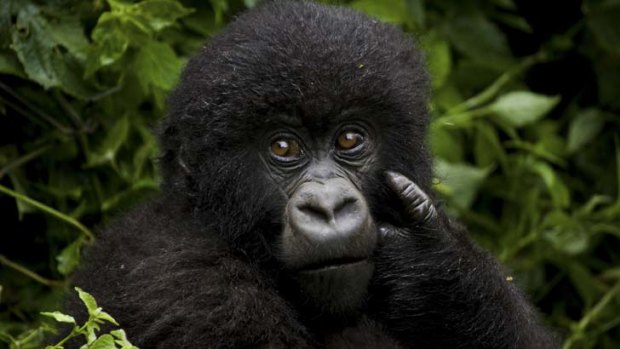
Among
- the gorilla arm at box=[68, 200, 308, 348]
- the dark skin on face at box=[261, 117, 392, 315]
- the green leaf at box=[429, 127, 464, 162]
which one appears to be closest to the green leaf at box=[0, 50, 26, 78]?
the gorilla arm at box=[68, 200, 308, 348]

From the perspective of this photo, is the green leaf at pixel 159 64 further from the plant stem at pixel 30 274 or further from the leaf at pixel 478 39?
the leaf at pixel 478 39

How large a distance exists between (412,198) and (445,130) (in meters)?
2.11

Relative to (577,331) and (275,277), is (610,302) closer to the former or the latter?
(577,331)

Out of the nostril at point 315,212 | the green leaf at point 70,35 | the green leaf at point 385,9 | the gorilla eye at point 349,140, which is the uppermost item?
the green leaf at point 70,35

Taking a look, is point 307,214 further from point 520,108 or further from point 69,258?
point 520,108

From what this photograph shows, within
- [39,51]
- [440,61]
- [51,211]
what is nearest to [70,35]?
[39,51]

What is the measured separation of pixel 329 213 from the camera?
3.63m

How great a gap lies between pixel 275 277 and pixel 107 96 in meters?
1.45

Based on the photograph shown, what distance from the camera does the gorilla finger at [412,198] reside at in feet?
12.8

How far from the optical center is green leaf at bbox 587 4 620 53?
21.5ft

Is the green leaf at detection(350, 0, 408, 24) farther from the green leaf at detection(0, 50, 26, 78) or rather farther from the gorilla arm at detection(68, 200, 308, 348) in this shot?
the gorilla arm at detection(68, 200, 308, 348)

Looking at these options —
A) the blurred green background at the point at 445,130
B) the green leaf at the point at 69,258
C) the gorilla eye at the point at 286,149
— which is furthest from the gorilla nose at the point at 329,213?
the green leaf at the point at 69,258

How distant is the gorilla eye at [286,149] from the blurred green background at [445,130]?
90 cm

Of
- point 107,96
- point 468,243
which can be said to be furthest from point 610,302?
point 107,96
